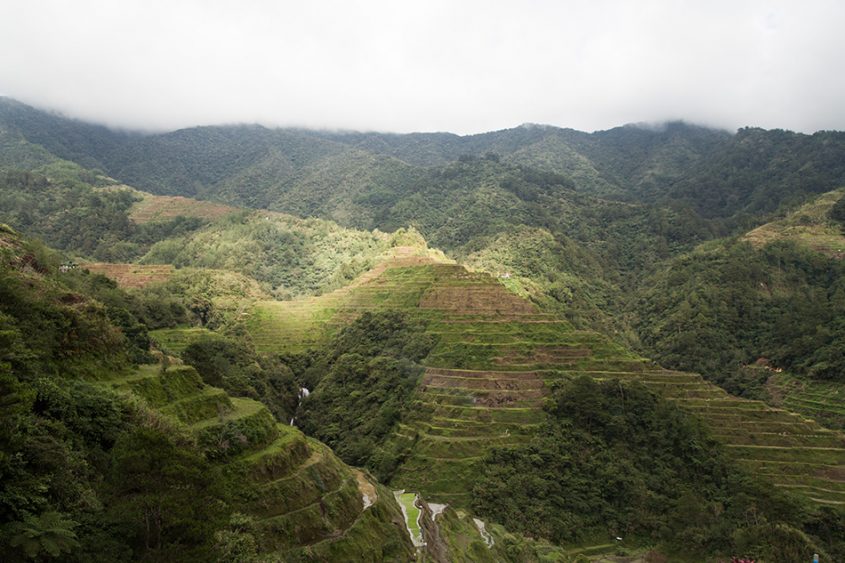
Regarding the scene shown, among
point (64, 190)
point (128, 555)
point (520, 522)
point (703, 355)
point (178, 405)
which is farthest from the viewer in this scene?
Answer: point (64, 190)

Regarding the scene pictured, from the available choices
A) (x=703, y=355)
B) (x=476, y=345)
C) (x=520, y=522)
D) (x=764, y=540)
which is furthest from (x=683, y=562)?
(x=703, y=355)

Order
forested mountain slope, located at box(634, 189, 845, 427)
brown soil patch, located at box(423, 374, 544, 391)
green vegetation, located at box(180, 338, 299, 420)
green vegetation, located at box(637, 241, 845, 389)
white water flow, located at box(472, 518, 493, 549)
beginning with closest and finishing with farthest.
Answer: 1. white water flow, located at box(472, 518, 493, 549)
2. green vegetation, located at box(180, 338, 299, 420)
3. brown soil patch, located at box(423, 374, 544, 391)
4. forested mountain slope, located at box(634, 189, 845, 427)
5. green vegetation, located at box(637, 241, 845, 389)

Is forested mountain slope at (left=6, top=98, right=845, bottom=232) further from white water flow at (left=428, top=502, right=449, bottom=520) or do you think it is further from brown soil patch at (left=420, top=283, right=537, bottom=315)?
white water flow at (left=428, top=502, right=449, bottom=520)

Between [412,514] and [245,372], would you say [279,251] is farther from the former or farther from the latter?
[412,514]

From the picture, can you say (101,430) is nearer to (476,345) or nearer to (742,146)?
(476,345)

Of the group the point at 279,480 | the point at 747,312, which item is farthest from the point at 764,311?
the point at 279,480

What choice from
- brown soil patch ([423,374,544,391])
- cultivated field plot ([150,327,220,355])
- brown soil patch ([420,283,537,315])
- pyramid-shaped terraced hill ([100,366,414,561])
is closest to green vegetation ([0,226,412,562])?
pyramid-shaped terraced hill ([100,366,414,561])

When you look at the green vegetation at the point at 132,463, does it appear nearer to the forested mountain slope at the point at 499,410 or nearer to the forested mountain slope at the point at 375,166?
the forested mountain slope at the point at 499,410

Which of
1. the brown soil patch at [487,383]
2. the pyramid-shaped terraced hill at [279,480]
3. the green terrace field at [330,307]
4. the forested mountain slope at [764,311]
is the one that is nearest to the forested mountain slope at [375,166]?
the forested mountain slope at [764,311]
